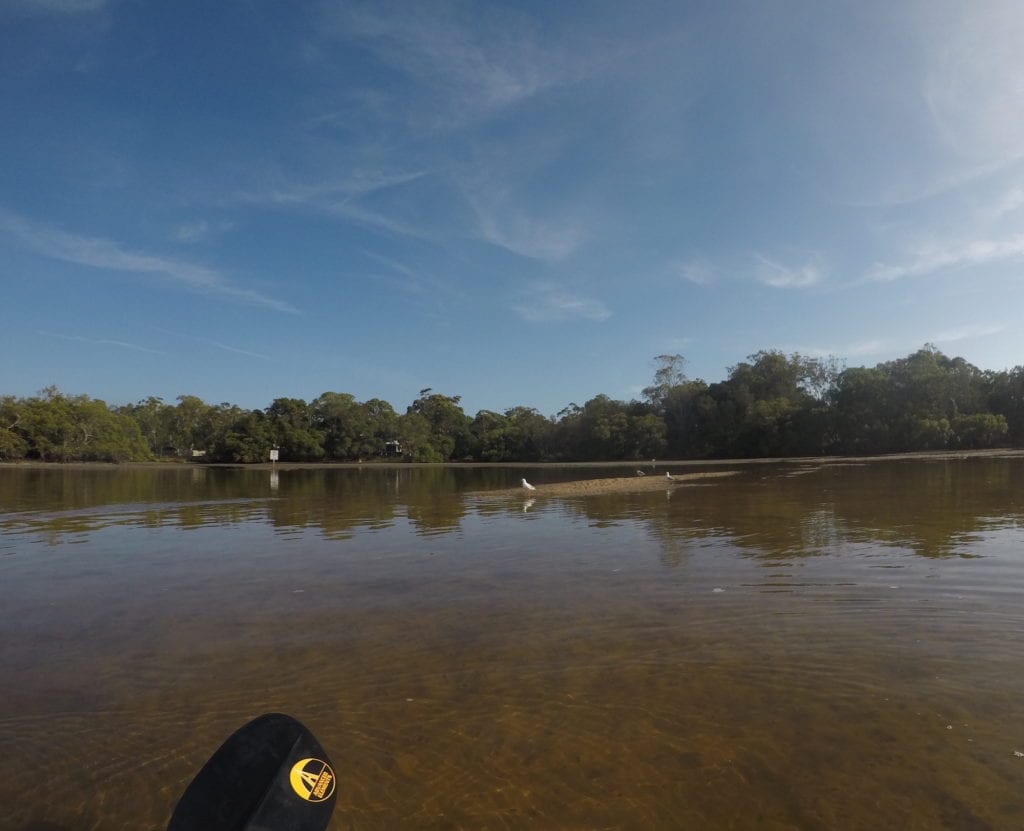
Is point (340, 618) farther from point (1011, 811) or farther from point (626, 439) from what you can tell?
point (626, 439)

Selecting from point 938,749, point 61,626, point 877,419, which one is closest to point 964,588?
point 938,749

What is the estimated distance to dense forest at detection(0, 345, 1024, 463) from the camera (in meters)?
65.1

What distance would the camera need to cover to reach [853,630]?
6.31 meters

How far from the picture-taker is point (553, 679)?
5.41 meters

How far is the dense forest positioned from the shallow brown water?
63.0 metres

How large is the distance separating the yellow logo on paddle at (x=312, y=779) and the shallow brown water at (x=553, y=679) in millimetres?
500

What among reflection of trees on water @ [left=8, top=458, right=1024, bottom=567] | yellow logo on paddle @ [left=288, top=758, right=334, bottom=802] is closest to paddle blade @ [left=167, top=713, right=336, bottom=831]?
yellow logo on paddle @ [left=288, top=758, right=334, bottom=802]

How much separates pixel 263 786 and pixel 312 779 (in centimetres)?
24

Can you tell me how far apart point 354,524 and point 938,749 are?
14.5 metres

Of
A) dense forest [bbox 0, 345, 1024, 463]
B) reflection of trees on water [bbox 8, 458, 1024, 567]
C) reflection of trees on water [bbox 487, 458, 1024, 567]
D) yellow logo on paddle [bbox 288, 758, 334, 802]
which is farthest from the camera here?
dense forest [bbox 0, 345, 1024, 463]

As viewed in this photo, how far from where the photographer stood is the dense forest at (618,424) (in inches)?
2562

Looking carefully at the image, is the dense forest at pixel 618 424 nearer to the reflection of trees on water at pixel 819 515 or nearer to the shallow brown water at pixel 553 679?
the reflection of trees on water at pixel 819 515

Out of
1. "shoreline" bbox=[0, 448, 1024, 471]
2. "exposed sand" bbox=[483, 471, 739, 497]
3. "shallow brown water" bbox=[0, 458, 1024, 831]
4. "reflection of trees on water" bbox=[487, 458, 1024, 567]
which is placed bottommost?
"shallow brown water" bbox=[0, 458, 1024, 831]

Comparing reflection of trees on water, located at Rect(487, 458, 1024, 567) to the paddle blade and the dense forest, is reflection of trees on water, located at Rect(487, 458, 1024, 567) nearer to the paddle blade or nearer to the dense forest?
the paddle blade
